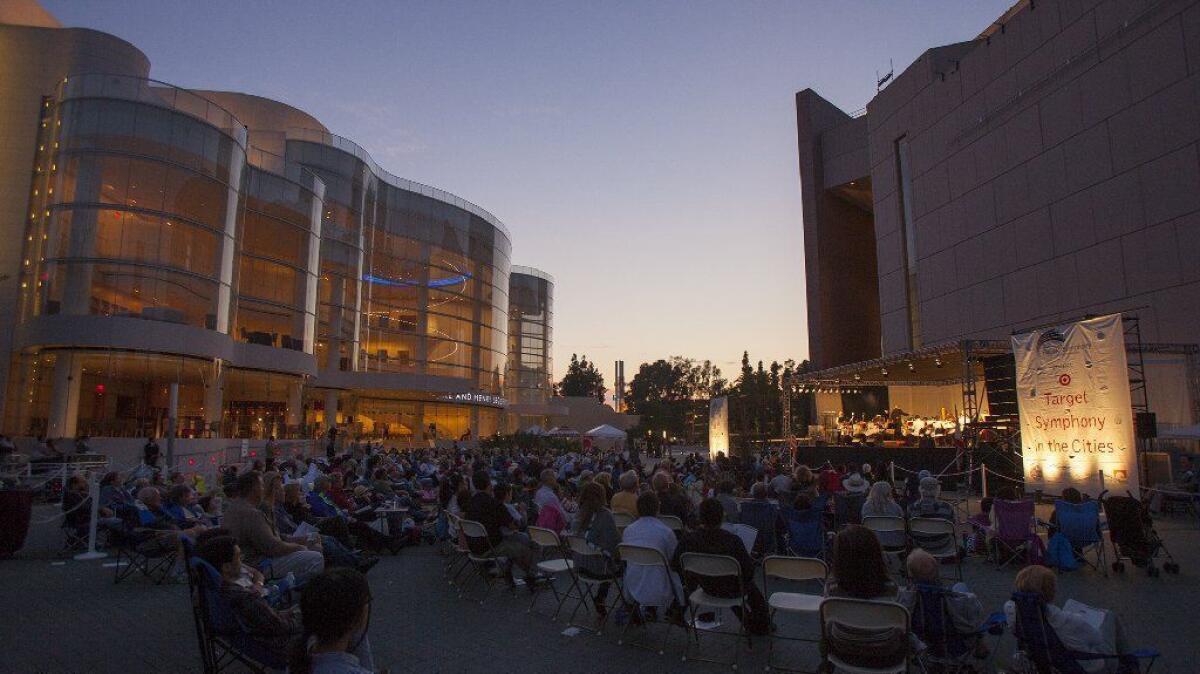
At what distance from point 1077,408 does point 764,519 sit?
6.46 m

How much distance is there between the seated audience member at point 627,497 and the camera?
812cm

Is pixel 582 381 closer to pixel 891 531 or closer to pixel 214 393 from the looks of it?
pixel 214 393

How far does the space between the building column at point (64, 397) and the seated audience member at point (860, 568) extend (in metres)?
30.0

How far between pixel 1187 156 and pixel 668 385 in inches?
3402

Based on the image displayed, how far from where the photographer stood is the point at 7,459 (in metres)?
17.7

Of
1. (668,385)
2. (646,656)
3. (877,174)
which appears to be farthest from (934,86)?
(668,385)

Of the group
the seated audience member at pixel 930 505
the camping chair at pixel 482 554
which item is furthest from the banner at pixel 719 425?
the camping chair at pixel 482 554

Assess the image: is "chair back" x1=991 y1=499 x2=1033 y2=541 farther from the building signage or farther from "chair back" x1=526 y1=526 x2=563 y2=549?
the building signage

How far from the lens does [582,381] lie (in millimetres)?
105500

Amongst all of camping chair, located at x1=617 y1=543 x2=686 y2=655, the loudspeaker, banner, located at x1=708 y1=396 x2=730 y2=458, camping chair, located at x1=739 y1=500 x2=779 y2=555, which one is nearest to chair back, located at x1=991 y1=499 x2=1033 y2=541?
camping chair, located at x1=739 y1=500 x2=779 y2=555

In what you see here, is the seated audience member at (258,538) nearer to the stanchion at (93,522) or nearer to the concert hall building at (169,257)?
the stanchion at (93,522)

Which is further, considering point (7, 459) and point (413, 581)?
point (7, 459)

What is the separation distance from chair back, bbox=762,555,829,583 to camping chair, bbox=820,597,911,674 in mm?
918

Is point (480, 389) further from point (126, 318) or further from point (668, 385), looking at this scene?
point (668, 385)
